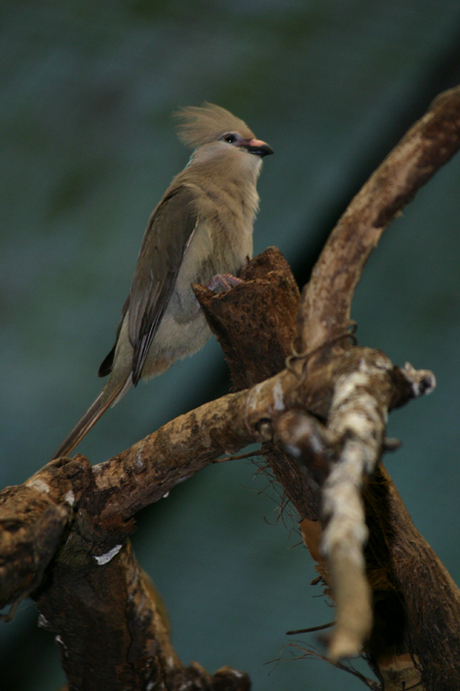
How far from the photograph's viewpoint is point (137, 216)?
357 centimetres

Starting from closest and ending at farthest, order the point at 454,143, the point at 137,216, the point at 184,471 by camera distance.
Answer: the point at 454,143, the point at 184,471, the point at 137,216

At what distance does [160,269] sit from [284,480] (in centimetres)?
129

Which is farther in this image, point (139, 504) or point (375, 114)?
point (375, 114)

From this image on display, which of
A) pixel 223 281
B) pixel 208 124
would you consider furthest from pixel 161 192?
pixel 223 281

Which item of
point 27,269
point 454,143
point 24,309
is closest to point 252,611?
point 24,309

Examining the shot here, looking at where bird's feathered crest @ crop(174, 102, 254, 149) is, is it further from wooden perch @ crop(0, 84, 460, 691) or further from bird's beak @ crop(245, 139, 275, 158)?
wooden perch @ crop(0, 84, 460, 691)

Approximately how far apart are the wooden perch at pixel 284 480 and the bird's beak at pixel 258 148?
43.1 inches

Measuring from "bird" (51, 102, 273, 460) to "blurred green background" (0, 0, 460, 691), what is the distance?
0.69 meters

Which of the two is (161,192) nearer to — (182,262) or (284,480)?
(182,262)

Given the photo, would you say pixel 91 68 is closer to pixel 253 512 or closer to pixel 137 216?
pixel 137 216

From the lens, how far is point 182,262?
2.68 meters

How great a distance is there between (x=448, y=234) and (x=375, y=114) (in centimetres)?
94

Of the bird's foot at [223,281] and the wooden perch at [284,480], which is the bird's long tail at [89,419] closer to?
the wooden perch at [284,480]

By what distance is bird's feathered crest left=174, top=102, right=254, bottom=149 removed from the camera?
3096mm
